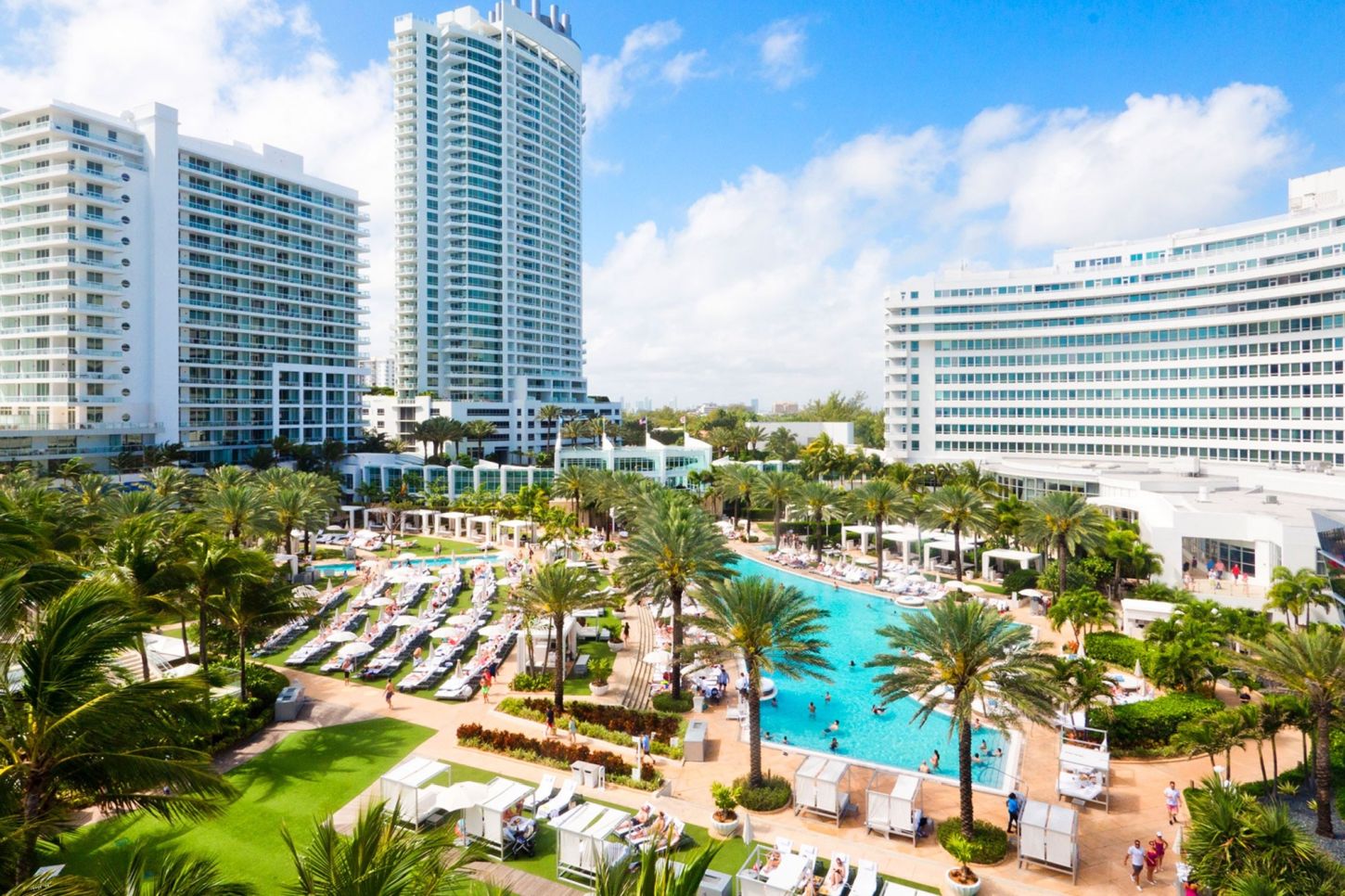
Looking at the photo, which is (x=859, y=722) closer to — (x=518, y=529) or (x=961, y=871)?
(x=961, y=871)

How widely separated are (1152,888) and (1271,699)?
27.5ft

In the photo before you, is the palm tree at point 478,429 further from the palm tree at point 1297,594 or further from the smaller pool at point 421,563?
the palm tree at point 1297,594

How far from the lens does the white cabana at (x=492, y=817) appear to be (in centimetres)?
1752

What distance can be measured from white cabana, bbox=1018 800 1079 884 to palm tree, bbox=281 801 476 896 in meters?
14.6

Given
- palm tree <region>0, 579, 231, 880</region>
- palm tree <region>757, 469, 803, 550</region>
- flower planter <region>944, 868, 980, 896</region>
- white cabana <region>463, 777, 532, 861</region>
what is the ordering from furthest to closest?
palm tree <region>757, 469, 803, 550</region> < white cabana <region>463, 777, 532, 861</region> < flower planter <region>944, 868, 980, 896</region> < palm tree <region>0, 579, 231, 880</region>

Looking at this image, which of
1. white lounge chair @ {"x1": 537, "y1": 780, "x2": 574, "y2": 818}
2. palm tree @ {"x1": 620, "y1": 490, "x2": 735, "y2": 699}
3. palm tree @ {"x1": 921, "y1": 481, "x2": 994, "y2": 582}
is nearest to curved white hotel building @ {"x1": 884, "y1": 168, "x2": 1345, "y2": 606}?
palm tree @ {"x1": 921, "y1": 481, "x2": 994, "y2": 582}

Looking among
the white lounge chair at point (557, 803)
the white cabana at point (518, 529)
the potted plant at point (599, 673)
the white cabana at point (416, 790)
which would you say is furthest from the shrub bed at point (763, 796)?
the white cabana at point (518, 529)

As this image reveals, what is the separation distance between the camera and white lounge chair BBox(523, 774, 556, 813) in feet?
62.5

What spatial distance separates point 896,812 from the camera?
61.8 feet

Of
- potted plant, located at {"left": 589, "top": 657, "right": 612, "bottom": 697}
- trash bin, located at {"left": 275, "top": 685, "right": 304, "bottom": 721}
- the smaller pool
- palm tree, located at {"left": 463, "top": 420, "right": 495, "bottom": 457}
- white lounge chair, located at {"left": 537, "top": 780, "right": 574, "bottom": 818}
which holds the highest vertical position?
palm tree, located at {"left": 463, "top": 420, "right": 495, "bottom": 457}

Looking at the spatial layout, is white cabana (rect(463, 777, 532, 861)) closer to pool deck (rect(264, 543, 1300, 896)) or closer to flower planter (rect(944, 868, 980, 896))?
pool deck (rect(264, 543, 1300, 896))

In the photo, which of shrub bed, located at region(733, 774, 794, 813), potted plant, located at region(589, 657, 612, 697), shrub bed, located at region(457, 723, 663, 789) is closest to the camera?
shrub bed, located at region(733, 774, 794, 813)

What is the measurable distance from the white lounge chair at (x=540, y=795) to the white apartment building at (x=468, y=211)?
86.5 metres

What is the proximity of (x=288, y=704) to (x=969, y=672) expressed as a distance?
2125 centimetres
